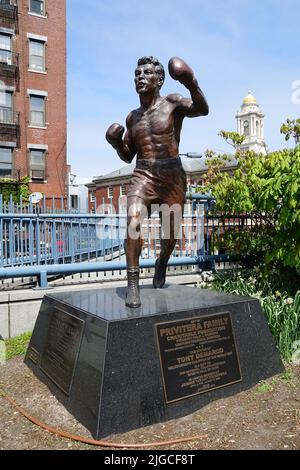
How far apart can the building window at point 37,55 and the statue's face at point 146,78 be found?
74.5ft

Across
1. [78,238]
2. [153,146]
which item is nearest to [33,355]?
[153,146]

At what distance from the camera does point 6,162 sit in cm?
2414

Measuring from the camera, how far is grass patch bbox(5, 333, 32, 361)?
497cm

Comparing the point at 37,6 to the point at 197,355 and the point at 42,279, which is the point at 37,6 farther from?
the point at 197,355

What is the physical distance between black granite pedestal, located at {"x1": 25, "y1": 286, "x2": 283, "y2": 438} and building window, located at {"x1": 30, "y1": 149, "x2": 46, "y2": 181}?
70.4ft

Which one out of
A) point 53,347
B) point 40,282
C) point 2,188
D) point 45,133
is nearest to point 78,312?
point 53,347

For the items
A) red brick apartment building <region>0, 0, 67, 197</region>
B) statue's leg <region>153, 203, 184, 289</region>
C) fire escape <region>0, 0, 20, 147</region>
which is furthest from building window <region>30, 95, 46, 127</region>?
statue's leg <region>153, 203, 184, 289</region>

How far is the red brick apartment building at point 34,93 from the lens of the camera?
78.0ft

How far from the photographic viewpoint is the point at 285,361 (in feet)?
15.1

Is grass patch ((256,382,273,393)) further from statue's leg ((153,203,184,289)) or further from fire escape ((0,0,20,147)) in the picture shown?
fire escape ((0,0,20,147))

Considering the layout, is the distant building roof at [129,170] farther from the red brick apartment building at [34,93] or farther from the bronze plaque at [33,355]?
the bronze plaque at [33,355]

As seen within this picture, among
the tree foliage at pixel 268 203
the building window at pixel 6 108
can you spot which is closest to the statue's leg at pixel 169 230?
the tree foliage at pixel 268 203

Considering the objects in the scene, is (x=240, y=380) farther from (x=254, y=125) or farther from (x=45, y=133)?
(x=254, y=125)

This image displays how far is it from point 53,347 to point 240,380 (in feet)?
5.88
